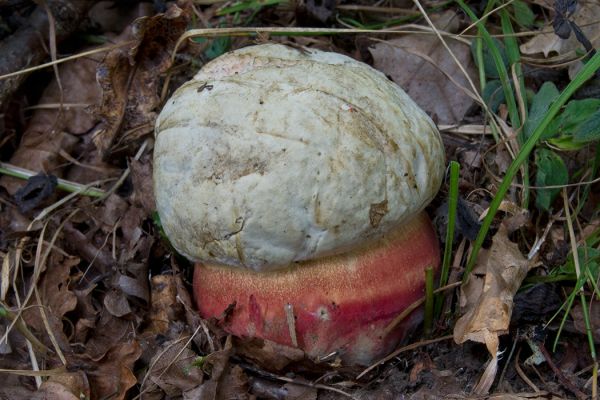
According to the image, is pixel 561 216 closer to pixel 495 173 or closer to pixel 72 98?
pixel 495 173

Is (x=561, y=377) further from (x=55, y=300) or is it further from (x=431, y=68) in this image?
(x=55, y=300)

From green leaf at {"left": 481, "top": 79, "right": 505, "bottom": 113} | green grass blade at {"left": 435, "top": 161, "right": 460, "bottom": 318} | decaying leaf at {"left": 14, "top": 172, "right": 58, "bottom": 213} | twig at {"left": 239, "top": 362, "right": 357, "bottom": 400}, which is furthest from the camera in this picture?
decaying leaf at {"left": 14, "top": 172, "right": 58, "bottom": 213}

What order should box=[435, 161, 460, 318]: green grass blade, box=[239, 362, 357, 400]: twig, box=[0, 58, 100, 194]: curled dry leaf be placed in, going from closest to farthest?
box=[435, 161, 460, 318]: green grass blade
box=[239, 362, 357, 400]: twig
box=[0, 58, 100, 194]: curled dry leaf

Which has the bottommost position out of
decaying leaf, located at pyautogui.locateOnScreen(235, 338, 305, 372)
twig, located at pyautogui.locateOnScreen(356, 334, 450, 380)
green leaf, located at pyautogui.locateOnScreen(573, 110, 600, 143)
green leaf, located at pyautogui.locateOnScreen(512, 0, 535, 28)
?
twig, located at pyautogui.locateOnScreen(356, 334, 450, 380)

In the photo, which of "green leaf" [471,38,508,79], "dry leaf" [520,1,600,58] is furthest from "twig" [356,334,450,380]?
"dry leaf" [520,1,600,58]

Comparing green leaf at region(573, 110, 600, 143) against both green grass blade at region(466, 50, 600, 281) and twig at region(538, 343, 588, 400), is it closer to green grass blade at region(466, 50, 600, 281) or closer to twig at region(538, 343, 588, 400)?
green grass blade at region(466, 50, 600, 281)

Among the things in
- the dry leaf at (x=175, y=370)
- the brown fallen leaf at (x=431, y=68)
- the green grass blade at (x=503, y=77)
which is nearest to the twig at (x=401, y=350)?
the dry leaf at (x=175, y=370)

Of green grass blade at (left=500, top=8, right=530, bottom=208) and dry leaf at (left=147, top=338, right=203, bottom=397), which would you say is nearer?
dry leaf at (left=147, top=338, right=203, bottom=397)

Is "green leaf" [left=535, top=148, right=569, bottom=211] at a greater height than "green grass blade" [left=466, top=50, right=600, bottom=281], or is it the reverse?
"green grass blade" [left=466, top=50, right=600, bottom=281]
